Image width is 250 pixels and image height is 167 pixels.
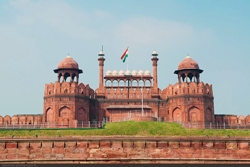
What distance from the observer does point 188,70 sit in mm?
38188

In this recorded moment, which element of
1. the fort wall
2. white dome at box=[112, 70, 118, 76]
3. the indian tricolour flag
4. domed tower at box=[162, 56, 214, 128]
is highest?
the indian tricolour flag

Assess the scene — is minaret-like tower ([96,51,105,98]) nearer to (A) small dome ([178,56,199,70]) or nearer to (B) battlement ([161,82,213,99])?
(B) battlement ([161,82,213,99])

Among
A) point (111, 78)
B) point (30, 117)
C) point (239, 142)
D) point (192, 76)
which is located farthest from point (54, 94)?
Result: point (239, 142)

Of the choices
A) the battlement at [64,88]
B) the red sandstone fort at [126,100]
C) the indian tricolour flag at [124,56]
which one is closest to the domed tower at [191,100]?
the red sandstone fort at [126,100]

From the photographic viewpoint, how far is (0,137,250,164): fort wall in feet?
80.7

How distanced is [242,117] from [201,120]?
19.7 feet

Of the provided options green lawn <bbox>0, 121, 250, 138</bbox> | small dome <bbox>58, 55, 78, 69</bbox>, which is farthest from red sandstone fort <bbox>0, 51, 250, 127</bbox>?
green lawn <bbox>0, 121, 250, 138</bbox>

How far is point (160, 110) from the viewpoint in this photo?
39750mm

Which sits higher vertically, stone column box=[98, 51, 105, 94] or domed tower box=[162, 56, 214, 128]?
stone column box=[98, 51, 105, 94]

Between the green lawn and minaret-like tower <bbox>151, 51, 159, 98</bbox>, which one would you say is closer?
the green lawn

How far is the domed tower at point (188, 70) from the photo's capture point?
38.2 metres

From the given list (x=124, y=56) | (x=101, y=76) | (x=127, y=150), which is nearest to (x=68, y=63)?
(x=101, y=76)

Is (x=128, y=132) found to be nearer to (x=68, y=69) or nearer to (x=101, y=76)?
(x=68, y=69)

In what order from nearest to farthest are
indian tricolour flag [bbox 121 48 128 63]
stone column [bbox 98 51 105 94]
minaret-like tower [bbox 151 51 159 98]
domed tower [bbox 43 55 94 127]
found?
domed tower [bbox 43 55 94 127] < indian tricolour flag [bbox 121 48 128 63] < minaret-like tower [bbox 151 51 159 98] < stone column [bbox 98 51 105 94]
